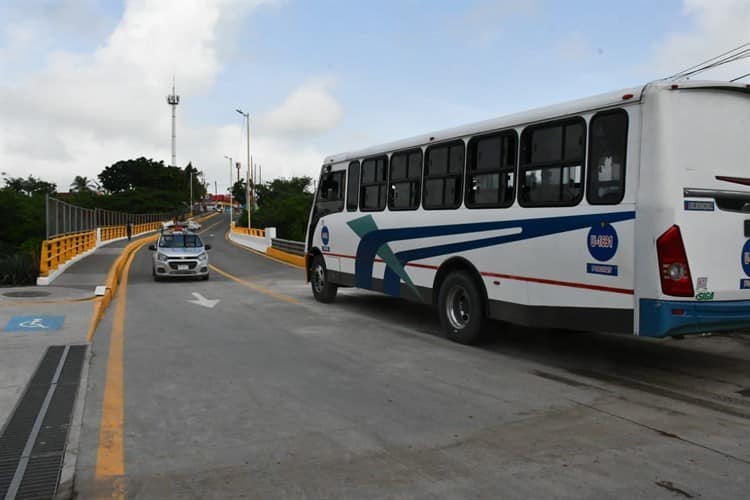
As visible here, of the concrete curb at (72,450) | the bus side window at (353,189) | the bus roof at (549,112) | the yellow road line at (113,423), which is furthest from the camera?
the bus side window at (353,189)

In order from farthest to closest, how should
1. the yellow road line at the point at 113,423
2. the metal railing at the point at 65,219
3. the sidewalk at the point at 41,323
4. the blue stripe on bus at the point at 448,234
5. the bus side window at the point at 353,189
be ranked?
the metal railing at the point at 65,219 < the bus side window at the point at 353,189 < the blue stripe on bus at the point at 448,234 < the sidewalk at the point at 41,323 < the yellow road line at the point at 113,423

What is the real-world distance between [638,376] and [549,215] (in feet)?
6.91

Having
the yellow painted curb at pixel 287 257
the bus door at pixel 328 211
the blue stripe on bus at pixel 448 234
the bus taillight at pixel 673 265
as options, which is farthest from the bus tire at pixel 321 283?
the yellow painted curb at pixel 287 257

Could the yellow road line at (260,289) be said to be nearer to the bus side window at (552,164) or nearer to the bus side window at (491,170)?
the bus side window at (491,170)

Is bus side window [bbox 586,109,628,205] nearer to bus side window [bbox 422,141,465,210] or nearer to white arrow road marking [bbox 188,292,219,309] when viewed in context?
bus side window [bbox 422,141,465,210]

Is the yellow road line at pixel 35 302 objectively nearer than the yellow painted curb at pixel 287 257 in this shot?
Yes

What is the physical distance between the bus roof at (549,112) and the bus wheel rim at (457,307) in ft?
7.58

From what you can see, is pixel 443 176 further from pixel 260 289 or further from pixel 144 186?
pixel 144 186

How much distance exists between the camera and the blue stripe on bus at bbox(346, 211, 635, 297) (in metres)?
7.36

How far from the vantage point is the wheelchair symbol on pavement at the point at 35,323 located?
9.68 meters

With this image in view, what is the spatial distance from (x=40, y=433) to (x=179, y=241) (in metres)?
16.0

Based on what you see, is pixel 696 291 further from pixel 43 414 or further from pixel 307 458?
pixel 43 414

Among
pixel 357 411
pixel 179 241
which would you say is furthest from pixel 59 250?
pixel 357 411

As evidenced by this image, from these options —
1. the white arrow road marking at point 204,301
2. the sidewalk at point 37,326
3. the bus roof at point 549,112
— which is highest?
the bus roof at point 549,112
